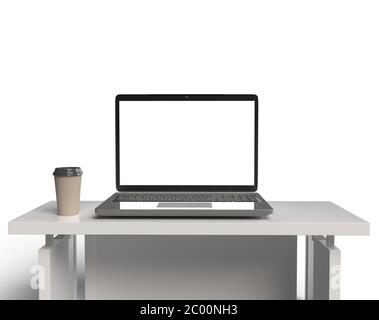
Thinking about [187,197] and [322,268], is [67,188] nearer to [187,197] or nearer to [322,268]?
[187,197]

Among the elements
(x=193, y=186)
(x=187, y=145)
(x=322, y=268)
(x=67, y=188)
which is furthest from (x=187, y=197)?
(x=322, y=268)

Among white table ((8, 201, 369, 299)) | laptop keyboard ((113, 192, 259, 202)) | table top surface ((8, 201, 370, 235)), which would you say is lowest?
white table ((8, 201, 369, 299))

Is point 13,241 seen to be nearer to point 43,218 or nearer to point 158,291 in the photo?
point 158,291

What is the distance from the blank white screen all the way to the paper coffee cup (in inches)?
14.2

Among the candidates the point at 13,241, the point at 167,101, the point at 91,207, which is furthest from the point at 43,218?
the point at 13,241

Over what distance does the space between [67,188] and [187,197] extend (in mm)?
505

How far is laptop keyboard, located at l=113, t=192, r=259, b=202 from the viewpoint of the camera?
89.2 inches

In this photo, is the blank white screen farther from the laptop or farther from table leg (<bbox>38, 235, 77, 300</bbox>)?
table leg (<bbox>38, 235, 77, 300</bbox>)

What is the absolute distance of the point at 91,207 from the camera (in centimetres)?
237

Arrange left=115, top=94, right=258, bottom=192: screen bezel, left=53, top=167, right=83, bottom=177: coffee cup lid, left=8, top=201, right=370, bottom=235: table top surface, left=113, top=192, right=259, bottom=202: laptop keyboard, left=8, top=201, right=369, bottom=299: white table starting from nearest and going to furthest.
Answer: left=8, top=201, right=370, bottom=235: table top surface → left=53, top=167, right=83, bottom=177: coffee cup lid → left=113, top=192, right=259, bottom=202: laptop keyboard → left=115, top=94, right=258, bottom=192: screen bezel → left=8, top=201, right=369, bottom=299: white table

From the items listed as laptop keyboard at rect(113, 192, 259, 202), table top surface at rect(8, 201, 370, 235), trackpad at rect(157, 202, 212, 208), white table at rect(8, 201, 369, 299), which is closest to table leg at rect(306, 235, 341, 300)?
white table at rect(8, 201, 369, 299)

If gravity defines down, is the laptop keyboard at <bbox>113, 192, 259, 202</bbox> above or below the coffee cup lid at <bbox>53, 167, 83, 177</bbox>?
below

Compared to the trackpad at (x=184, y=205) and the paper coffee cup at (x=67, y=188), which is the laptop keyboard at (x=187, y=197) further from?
the paper coffee cup at (x=67, y=188)
